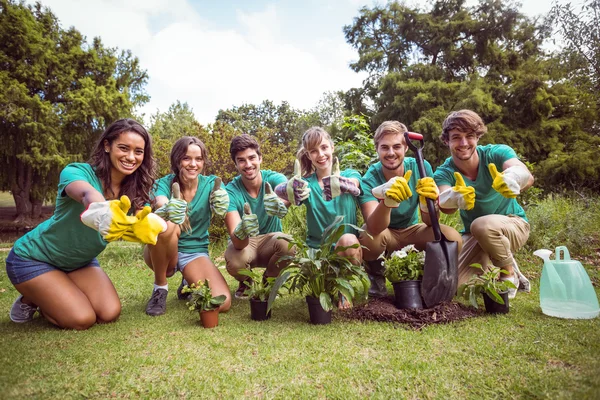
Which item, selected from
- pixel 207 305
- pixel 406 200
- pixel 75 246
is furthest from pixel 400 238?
pixel 75 246

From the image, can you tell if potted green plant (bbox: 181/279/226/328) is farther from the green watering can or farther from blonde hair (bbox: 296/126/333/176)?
the green watering can

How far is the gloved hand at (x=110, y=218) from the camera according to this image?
1.69m

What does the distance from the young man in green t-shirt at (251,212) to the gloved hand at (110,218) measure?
2.98 feet

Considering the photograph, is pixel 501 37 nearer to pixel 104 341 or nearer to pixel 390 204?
pixel 390 204

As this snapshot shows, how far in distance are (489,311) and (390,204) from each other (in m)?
0.93

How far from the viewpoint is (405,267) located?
237 centimetres

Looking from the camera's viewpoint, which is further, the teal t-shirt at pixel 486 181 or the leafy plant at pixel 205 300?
the teal t-shirt at pixel 486 181

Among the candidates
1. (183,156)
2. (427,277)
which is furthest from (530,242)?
(183,156)

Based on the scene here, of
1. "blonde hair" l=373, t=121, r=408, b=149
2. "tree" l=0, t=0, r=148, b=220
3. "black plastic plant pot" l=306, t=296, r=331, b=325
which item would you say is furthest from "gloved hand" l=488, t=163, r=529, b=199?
"tree" l=0, t=0, r=148, b=220

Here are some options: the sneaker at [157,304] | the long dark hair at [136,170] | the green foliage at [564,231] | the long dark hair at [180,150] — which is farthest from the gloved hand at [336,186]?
the green foliage at [564,231]

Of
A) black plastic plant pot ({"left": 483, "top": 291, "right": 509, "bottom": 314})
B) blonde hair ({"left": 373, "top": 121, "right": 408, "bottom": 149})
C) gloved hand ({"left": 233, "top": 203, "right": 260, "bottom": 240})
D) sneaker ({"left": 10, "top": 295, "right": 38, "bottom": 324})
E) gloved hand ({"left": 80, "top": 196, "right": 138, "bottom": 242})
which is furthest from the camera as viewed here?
blonde hair ({"left": 373, "top": 121, "right": 408, "bottom": 149})

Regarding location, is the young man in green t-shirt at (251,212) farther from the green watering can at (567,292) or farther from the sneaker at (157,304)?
the green watering can at (567,292)

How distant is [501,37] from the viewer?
44.4ft

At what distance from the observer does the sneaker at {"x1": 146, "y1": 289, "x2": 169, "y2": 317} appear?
252cm
